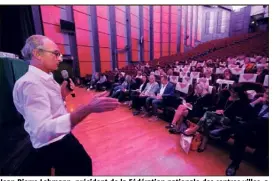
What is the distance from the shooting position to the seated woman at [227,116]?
2037mm

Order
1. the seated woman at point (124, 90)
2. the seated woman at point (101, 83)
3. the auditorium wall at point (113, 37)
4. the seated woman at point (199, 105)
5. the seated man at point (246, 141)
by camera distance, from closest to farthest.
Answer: the seated man at point (246, 141) < the seated woman at point (199, 105) < the seated woman at point (124, 90) < the auditorium wall at point (113, 37) < the seated woman at point (101, 83)

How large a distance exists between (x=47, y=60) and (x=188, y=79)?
11.3 ft

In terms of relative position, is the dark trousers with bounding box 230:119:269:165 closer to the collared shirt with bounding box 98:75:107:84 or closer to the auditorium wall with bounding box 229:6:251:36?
the collared shirt with bounding box 98:75:107:84

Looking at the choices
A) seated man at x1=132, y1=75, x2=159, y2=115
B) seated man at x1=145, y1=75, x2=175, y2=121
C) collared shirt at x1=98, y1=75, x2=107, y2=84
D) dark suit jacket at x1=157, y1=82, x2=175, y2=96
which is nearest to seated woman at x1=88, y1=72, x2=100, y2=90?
collared shirt at x1=98, y1=75, x2=107, y2=84

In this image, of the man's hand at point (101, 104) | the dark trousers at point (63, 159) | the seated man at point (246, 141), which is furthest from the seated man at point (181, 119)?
the man's hand at point (101, 104)

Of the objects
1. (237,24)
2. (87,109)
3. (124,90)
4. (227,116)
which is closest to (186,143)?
(227,116)

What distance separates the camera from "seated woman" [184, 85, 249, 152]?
6.68ft

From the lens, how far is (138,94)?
162 inches

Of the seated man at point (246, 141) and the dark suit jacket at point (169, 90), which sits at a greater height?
the dark suit jacket at point (169, 90)

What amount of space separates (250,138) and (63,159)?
181cm

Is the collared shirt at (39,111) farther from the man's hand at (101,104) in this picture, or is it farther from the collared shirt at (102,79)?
the collared shirt at (102,79)

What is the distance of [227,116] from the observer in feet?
6.95

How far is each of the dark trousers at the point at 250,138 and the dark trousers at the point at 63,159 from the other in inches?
61.5
